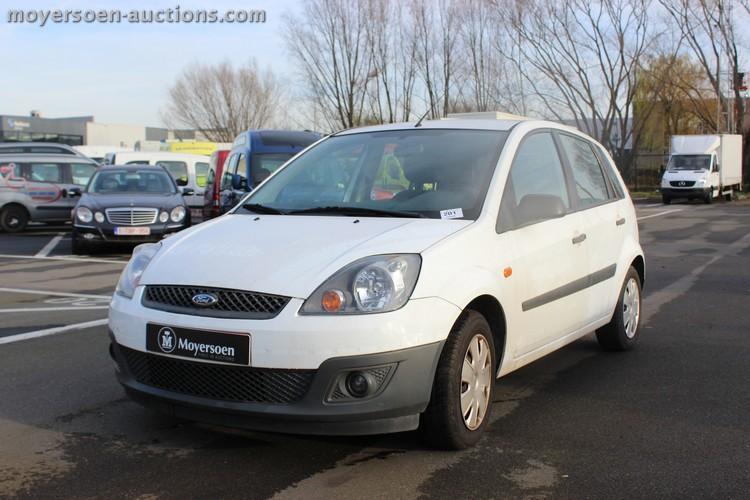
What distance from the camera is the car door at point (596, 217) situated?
5.46 metres

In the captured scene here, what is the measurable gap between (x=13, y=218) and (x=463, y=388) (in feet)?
57.4

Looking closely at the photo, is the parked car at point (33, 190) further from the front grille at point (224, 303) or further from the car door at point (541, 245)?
the front grille at point (224, 303)

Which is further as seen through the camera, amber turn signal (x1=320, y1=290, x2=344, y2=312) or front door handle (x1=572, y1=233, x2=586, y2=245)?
front door handle (x1=572, y1=233, x2=586, y2=245)

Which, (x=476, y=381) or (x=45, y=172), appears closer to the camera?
(x=476, y=381)

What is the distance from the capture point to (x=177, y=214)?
571 inches

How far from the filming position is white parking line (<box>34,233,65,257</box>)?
14809 millimetres

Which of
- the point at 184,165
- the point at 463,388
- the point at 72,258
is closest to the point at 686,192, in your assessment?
the point at 184,165

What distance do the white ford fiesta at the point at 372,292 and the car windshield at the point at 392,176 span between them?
12mm

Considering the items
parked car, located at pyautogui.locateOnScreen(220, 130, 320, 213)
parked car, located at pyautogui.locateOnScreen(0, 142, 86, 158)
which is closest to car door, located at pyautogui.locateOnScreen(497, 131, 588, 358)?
parked car, located at pyautogui.locateOnScreen(220, 130, 320, 213)

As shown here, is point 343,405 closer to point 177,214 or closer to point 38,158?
point 177,214

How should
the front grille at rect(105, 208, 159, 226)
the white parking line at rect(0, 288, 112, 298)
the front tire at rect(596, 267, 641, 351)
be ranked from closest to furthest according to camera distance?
the front tire at rect(596, 267, 641, 351)
the white parking line at rect(0, 288, 112, 298)
the front grille at rect(105, 208, 159, 226)

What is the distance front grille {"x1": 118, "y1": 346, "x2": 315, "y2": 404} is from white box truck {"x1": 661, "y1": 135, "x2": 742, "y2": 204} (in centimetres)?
3300

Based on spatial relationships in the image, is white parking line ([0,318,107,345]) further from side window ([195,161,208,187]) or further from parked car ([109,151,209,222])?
side window ([195,161,208,187])

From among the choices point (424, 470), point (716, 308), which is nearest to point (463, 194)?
point (424, 470)
